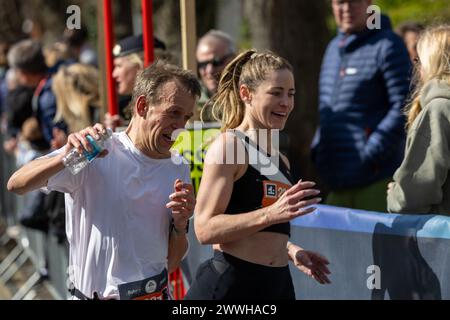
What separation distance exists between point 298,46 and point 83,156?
6778mm

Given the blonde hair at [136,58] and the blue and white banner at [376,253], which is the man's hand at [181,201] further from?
the blonde hair at [136,58]

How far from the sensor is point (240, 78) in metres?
4.27

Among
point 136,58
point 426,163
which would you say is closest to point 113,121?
point 136,58

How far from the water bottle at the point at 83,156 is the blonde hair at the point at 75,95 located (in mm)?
3706

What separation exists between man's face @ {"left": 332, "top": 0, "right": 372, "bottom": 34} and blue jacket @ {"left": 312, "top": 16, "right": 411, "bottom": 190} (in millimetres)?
61

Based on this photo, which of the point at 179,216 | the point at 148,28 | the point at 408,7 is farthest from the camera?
the point at 408,7

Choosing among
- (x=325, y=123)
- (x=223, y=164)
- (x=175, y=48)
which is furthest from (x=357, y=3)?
(x=175, y=48)

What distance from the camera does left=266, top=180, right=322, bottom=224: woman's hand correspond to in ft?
12.2

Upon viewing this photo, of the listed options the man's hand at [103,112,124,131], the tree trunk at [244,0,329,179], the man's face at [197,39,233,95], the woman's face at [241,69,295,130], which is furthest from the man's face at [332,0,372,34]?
the tree trunk at [244,0,329,179]

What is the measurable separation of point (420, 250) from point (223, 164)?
106cm

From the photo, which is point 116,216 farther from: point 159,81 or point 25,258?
point 25,258

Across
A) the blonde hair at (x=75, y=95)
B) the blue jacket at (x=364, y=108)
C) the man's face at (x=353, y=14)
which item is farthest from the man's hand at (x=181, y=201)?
the blonde hair at (x=75, y=95)

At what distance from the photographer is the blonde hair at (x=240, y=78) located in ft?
13.8

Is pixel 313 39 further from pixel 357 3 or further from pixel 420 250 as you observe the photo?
pixel 420 250
